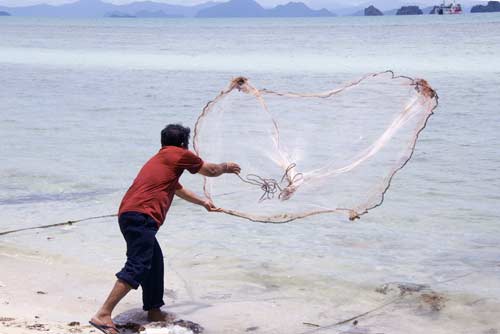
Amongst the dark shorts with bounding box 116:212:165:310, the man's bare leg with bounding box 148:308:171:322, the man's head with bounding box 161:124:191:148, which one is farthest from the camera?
the man's bare leg with bounding box 148:308:171:322

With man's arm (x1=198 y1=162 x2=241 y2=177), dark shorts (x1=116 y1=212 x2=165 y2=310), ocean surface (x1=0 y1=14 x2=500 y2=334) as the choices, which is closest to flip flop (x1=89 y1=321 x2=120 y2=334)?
dark shorts (x1=116 y1=212 x2=165 y2=310)

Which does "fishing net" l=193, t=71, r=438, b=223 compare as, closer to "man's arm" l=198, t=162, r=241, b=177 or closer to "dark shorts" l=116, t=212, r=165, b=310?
"man's arm" l=198, t=162, r=241, b=177

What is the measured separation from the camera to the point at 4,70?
33969mm

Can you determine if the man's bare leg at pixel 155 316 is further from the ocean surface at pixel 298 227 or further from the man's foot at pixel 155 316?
the ocean surface at pixel 298 227

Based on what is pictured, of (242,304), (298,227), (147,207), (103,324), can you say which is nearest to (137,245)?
(147,207)

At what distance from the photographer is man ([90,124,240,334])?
4.97m

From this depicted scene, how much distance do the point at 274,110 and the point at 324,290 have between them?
2244 millimetres

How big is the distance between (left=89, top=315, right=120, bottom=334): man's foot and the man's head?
1113 mm

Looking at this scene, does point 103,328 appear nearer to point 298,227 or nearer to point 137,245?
point 137,245

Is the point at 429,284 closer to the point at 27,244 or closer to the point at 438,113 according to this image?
the point at 27,244

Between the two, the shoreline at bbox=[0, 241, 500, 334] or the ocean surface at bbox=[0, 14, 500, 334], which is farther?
the ocean surface at bbox=[0, 14, 500, 334]

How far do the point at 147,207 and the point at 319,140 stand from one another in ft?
8.14

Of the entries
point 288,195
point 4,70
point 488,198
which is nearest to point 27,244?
point 288,195

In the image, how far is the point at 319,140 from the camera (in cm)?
711
